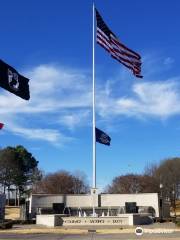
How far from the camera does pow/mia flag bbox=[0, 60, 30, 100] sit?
69.1ft

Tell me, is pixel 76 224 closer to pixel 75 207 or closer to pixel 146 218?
pixel 146 218

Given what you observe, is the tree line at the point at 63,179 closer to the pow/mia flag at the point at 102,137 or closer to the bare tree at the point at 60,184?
the bare tree at the point at 60,184

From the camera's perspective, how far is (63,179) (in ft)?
379

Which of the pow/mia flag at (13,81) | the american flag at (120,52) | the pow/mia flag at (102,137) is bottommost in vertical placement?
the pow/mia flag at (13,81)

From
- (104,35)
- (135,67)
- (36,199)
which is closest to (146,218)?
(135,67)

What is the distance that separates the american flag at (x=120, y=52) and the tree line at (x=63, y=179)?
222 ft

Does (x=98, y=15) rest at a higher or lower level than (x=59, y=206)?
higher

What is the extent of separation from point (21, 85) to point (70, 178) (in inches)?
3784

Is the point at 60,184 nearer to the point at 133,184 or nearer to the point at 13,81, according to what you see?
the point at 133,184

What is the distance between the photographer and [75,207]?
222 feet

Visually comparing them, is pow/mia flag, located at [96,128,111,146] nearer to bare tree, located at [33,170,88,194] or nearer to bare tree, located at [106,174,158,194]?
bare tree, located at [106,174,158,194]

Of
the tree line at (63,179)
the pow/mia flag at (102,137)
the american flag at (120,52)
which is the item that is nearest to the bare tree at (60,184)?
the tree line at (63,179)

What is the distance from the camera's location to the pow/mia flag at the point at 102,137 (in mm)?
49531

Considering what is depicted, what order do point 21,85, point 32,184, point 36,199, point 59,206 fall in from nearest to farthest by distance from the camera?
1. point 21,85
2. point 59,206
3. point 36,199
4. point 32,184
